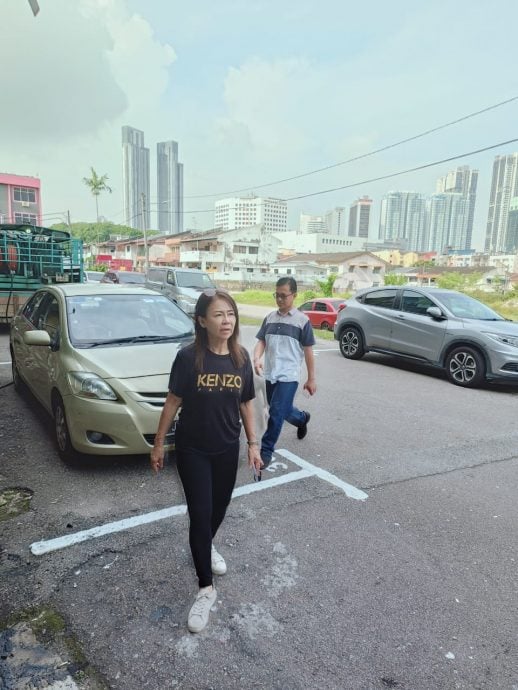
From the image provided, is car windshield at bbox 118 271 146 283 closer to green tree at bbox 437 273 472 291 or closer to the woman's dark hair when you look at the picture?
the woman's dark hair

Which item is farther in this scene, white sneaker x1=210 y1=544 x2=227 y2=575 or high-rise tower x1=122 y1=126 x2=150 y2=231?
high-rise tower x1=122 y1=126 x2=150 y2=231

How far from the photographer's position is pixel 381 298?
9625mm

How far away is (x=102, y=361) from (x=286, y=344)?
160 cm

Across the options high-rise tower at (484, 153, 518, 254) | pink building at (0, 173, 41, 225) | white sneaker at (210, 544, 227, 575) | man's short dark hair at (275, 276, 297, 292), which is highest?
high-rise tower at (484, 153, 518, 254)

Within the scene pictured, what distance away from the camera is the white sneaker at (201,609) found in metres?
2.30

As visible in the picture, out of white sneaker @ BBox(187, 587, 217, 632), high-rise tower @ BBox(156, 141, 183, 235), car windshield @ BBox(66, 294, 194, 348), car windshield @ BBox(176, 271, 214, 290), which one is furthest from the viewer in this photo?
high-rise tower @ BBox(156, 141, 183, 235)

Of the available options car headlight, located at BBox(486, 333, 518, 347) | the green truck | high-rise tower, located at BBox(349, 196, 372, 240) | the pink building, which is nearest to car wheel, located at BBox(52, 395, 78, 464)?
car headlight, located at BBox(486, 333, 518, 347)

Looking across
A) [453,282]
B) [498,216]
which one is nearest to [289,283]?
[453,282]

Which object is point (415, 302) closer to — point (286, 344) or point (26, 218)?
point (286, 344)

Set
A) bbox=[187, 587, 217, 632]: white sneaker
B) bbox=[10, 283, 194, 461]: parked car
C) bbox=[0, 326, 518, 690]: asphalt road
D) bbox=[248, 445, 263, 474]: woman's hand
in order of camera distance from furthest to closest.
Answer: bbox=[10, 283, 194, 461]: parked car
bbox=[248, 445, 263, 474]: woman's hand
bbox=[187, 587, 217, 632]: white sneaker
bbox=[0, 326, 518, 690]: asphalt road

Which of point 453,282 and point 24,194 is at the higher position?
point 24,194

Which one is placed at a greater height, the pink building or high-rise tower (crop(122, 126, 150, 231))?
high-rise tower (crop(122, 126, 150, 231))

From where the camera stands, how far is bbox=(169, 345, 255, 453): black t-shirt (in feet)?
7.72

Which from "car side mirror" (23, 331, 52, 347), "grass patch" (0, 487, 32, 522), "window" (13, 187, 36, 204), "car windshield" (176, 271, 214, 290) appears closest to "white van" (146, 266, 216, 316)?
"car windshield" (176, 271, 214, 290)
